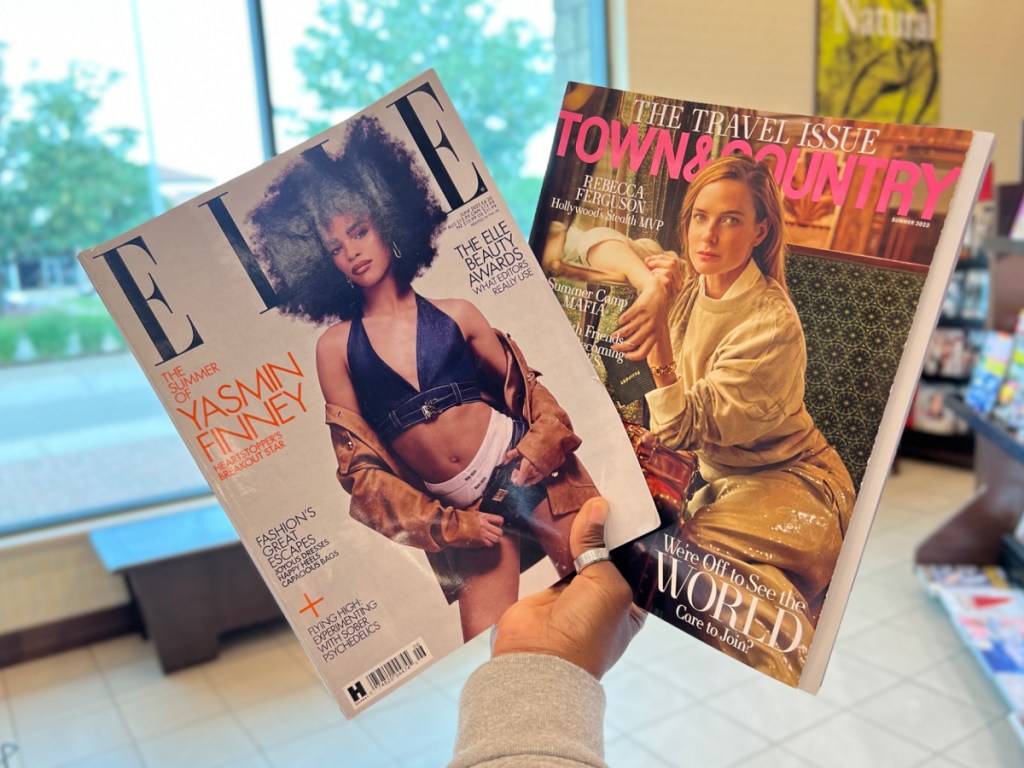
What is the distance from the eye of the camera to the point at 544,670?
0.69m

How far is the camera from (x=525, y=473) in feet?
2.37

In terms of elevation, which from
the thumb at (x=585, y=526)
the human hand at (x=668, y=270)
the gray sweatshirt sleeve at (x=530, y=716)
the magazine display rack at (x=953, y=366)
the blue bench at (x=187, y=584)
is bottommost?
the magazine display rack at (x=953, y=366)

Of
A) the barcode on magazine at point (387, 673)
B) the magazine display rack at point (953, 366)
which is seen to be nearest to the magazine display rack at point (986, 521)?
the magazine display rack at point (953, 366)

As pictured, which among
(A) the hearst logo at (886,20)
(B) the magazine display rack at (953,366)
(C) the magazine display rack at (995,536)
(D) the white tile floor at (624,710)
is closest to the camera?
(D) the white tile floor at (624,710)

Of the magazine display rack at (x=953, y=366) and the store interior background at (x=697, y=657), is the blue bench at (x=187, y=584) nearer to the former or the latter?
the store interior background at (x=697, y=657)

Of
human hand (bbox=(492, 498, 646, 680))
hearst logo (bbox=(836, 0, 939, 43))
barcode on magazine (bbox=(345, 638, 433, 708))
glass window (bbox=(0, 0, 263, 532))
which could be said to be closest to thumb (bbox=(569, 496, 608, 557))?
human hand (bbox=(492, 498, 646, 680))

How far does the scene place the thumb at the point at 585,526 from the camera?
2.37ft

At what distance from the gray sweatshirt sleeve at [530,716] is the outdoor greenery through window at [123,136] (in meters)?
2.51

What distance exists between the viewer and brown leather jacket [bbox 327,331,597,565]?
0.70m

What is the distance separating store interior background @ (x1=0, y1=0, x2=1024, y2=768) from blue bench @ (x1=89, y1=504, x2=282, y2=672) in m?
0.13

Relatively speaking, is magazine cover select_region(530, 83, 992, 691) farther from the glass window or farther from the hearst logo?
the hearst logo

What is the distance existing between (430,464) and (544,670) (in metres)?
0.19

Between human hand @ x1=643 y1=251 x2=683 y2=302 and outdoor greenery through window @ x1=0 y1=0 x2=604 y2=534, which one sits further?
outdoor greenery through window @ x1=0 y1=0 x2=604 y2=534

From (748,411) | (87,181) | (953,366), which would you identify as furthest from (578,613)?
(953,366)
